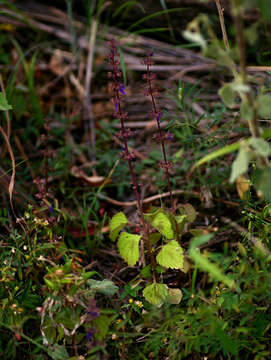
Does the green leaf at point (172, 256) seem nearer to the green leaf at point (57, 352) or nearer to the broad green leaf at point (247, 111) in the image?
the green leaf at point (57, 352)

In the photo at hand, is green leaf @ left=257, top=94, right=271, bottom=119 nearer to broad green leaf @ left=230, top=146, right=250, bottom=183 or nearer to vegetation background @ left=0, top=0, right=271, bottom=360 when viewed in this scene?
vegetation background @ left=0, top=0, right=271, bottom=360

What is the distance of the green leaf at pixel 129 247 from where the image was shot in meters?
1.78

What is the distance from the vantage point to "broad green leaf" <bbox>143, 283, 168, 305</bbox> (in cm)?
169

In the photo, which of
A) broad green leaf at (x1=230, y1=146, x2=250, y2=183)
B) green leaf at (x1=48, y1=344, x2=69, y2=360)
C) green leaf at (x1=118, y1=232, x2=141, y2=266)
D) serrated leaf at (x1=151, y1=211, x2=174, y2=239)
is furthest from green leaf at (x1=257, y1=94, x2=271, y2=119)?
green leaf at (x1=48, y1=344, x2=69, y2=360)

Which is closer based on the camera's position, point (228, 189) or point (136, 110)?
point (228, 189)

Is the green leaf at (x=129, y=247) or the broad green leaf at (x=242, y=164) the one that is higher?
the broad green leaf at (x=242, y=164)

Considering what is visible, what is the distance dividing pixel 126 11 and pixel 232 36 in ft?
2.94

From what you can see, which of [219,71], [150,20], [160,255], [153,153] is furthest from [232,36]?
[160,255]

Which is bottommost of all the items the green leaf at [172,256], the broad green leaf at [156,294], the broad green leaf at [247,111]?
the broad green leaf at [156,294]

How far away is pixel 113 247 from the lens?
2361mm

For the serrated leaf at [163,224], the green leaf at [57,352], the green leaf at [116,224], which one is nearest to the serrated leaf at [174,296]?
the serrated leaf at [163,224]

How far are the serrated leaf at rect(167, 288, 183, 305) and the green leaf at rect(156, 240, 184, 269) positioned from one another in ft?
0.38

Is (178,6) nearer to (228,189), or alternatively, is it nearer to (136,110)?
(136,110)

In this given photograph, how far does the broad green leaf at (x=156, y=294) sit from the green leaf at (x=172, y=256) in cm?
10
